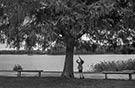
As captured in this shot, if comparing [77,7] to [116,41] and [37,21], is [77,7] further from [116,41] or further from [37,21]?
[116,41]

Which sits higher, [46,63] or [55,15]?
[55,15]

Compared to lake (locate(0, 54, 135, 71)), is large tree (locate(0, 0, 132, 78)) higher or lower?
higher

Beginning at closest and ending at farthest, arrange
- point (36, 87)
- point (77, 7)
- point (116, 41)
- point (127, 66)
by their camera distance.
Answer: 1. point (77, 7)
2. point (36, 87)
3. point (116, 41)
4. point (127, 66)

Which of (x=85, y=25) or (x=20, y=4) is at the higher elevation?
(x=20, y=4)

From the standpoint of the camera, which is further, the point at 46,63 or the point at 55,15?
the point at 46,63

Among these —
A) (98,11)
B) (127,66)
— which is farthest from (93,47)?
(127,66)

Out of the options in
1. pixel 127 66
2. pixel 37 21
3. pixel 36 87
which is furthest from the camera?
pixel 127 66

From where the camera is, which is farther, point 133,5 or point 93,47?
point 93,47

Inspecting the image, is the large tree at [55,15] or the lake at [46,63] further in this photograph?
the lake at [46,63]

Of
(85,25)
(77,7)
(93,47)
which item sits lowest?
(93,47)

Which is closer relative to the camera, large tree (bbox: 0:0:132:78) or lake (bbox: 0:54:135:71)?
large tree (bbox: 0:0:132:78)

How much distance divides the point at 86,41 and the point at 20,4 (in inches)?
205

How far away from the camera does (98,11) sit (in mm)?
6230

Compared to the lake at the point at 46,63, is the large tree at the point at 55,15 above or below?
above
